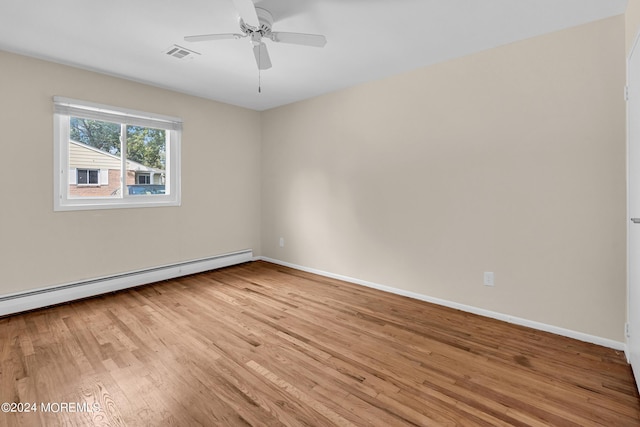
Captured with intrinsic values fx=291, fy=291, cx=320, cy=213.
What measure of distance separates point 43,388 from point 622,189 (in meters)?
4.05

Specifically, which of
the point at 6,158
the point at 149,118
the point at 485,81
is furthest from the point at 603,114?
the point at 6,158

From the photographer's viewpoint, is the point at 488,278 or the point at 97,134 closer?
the point at 488,278

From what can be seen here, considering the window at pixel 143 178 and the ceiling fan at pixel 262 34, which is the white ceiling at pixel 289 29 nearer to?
the ceiling fan at pixel 262 34

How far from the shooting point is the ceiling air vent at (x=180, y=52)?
2.65m

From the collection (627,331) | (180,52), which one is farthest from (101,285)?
(627,331)

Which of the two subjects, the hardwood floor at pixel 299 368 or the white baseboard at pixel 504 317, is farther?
the white baseboard at pixel 504 317

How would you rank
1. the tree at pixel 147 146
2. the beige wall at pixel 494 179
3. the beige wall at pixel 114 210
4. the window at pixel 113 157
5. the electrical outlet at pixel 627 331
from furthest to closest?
the tree at pixel 147 146 → the window at pixel 113 157 → the beige wall at pixel 114 210 → the beige wall at pixel 494 179 → the electrical outlet at pixel 627 331

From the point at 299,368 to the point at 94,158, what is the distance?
3249 millimetres

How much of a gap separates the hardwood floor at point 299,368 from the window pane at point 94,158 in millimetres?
1272

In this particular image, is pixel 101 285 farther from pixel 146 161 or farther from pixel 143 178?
pixel 146 161

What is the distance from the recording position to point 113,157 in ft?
11.4

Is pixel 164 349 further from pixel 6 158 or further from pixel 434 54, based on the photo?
pixel 434 54

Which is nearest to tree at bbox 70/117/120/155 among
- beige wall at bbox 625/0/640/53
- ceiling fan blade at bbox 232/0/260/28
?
ceiling fan blade at bbox 232/0/260/28

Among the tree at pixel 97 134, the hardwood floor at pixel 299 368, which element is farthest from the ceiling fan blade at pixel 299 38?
the tree at pixel 97 134
